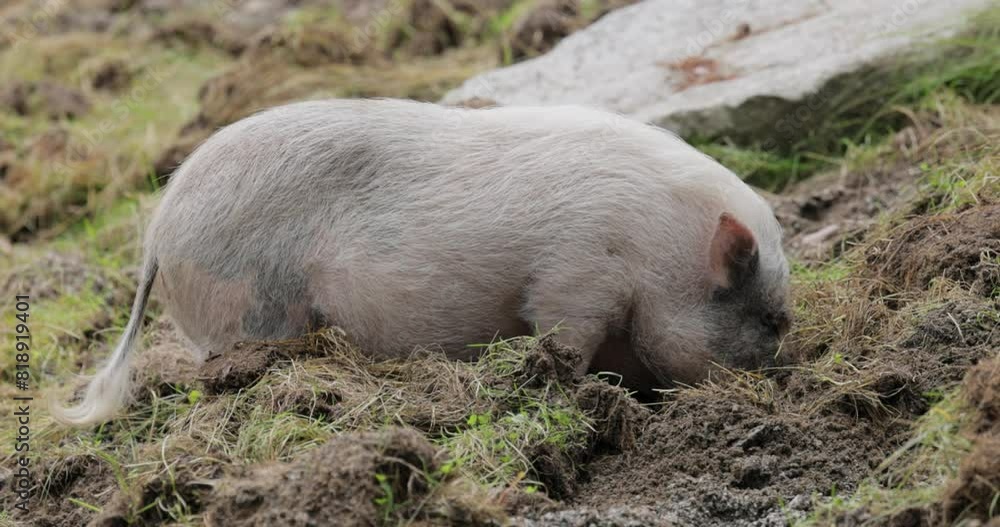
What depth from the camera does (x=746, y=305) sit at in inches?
Answer: 187

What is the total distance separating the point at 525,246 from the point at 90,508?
176 cm

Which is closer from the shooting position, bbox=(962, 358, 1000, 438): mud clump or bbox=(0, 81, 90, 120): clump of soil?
bbox=(962, 358, 1000, 438): mud clump

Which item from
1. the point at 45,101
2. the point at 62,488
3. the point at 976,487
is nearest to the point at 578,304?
the point at 976,487

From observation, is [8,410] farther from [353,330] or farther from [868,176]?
[868,176]

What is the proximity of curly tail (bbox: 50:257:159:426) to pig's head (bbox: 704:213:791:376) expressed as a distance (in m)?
2.18

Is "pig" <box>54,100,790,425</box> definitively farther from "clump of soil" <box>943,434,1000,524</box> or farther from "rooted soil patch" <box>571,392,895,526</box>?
"clump of soil" <box>943,434,1000,524</box>

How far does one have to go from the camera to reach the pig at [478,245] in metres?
4.62

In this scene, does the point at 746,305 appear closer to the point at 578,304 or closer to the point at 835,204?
the point at 578,304

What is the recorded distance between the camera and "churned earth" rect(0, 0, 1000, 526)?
3.39 metres

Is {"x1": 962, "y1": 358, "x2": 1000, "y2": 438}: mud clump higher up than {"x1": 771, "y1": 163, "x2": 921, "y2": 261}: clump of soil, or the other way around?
{"x1": 962, "y1": 358, "x2": 1000, "y2": 438}: mud clump

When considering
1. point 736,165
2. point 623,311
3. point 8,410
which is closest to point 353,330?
point 623,311

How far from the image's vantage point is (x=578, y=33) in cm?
819

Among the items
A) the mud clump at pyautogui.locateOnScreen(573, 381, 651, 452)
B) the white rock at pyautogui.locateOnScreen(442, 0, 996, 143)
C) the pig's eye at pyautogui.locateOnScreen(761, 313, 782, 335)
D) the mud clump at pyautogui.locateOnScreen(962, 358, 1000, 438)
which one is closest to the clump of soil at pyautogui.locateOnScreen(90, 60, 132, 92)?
the white rock at pyautogui.locateOnScreen(442, 0, 996, 143)

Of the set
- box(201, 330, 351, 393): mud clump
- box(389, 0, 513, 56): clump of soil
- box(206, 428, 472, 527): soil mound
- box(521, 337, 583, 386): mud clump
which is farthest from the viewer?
box(389, 0, 513, 56): clump of soil
